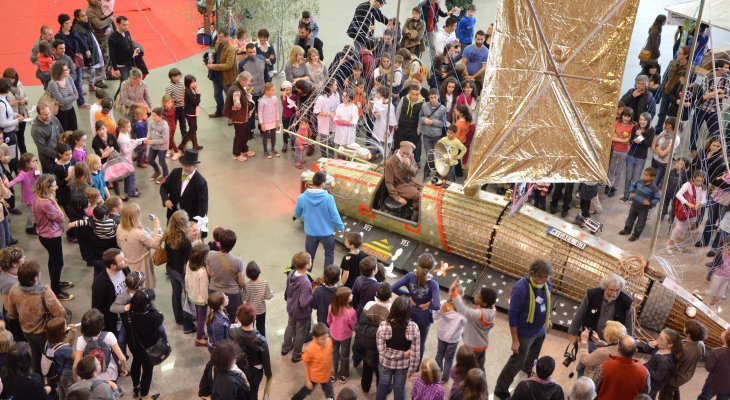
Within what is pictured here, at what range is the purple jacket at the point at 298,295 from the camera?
713cm

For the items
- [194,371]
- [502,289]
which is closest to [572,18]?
[502,289]

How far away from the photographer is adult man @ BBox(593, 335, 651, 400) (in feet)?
20.0

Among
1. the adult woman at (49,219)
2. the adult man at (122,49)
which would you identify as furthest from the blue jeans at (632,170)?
the adult man at (122,49)

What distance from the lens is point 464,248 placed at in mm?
8969

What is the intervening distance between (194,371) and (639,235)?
19.6ft

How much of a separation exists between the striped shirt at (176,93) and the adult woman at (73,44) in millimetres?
2106

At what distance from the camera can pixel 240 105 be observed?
11.1 m

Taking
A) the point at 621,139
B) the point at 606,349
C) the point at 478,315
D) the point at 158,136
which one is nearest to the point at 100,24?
the point at 158,136

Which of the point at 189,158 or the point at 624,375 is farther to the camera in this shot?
the point at 189,158

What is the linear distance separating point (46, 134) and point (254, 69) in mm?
3463

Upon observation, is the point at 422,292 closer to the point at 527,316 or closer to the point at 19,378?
the point at 527,316

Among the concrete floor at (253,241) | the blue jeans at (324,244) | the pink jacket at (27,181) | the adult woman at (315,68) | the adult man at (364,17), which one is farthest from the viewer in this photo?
the adult man at (364,17)

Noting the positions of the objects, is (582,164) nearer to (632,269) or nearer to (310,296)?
(632,269)

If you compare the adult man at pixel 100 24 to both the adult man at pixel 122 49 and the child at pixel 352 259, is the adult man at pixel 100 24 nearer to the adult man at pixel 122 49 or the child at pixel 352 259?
the adult man at pixel 122 49
